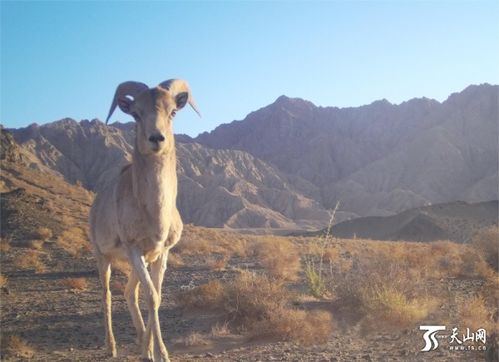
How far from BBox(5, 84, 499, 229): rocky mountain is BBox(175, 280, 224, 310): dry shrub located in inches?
3000

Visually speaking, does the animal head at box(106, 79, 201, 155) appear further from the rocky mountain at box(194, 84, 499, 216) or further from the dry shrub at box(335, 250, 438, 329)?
the rocky mountain at box(194, 84, 499, 216)

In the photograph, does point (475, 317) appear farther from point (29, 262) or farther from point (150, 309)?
point (29, 262)

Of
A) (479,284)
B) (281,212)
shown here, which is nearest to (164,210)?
(479,284)

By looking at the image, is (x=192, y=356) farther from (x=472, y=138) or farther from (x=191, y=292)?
(x=472, y=138)

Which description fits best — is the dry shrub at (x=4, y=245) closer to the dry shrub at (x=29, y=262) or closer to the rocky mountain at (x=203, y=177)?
the dry shrub at (x=29, y=262)

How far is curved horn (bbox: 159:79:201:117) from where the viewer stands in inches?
247

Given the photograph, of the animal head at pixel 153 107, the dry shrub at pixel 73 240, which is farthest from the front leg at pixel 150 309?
the dry shrub at pixel 73 240

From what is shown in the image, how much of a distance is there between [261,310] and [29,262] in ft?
29.0

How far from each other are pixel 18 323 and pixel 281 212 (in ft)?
301

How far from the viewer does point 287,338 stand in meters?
7.22

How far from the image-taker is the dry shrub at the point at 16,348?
6.76m

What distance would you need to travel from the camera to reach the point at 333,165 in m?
125

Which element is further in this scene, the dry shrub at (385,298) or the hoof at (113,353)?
the dry shrub at (385,298)

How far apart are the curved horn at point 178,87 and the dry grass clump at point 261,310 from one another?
3.27 metres
